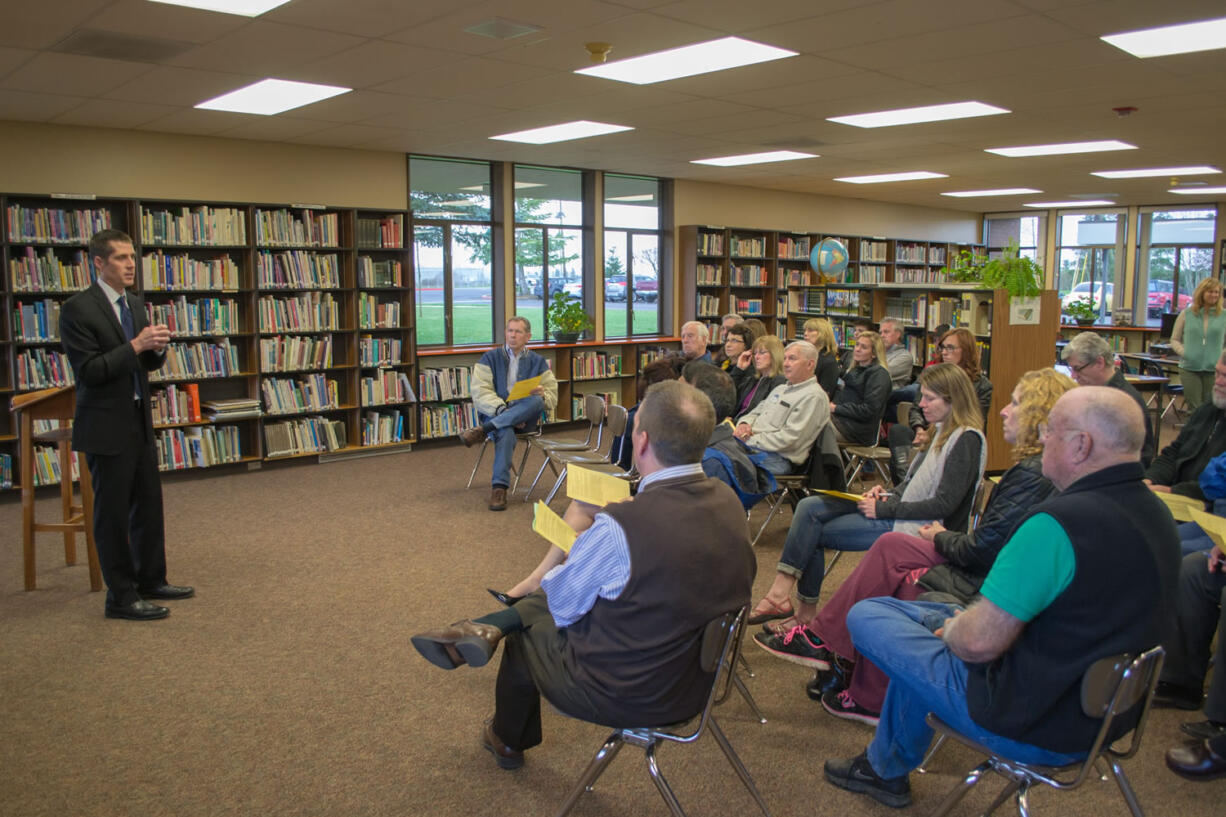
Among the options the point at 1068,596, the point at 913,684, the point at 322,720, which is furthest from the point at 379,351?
the point at 1068,596

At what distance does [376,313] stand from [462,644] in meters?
6.57

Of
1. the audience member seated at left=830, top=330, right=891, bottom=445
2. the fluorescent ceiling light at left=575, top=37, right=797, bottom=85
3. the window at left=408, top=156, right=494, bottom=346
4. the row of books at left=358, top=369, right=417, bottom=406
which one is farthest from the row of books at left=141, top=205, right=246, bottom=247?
the audience member seated at left=830, top=330, right=891, bottom=445

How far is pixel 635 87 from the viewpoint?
19.5 ft

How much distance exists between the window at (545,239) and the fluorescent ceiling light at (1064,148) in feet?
14.8

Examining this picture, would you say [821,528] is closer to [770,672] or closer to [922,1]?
[770,672]

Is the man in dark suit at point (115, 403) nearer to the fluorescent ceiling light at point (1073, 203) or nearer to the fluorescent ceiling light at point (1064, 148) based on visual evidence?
the fluorescent ceiling light at point (1064, 148)

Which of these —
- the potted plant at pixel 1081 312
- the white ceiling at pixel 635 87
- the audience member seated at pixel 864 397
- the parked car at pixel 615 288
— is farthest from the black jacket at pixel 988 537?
the potted plant at pixel 1081 312

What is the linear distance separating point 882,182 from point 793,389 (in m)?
7.63

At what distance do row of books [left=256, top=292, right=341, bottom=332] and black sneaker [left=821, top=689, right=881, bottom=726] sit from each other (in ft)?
20.6

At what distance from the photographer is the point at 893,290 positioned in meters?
9.02

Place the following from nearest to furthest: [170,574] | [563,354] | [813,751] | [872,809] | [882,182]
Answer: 1. [872,809]
2. [813,751]
3. [170,574]
4. [563,354]
5. [882,182]

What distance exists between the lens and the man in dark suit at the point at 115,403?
411 centimetres

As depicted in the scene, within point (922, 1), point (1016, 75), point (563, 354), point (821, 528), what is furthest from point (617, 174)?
point (821, 528)

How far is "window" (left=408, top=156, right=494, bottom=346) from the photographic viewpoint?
9391 mm
